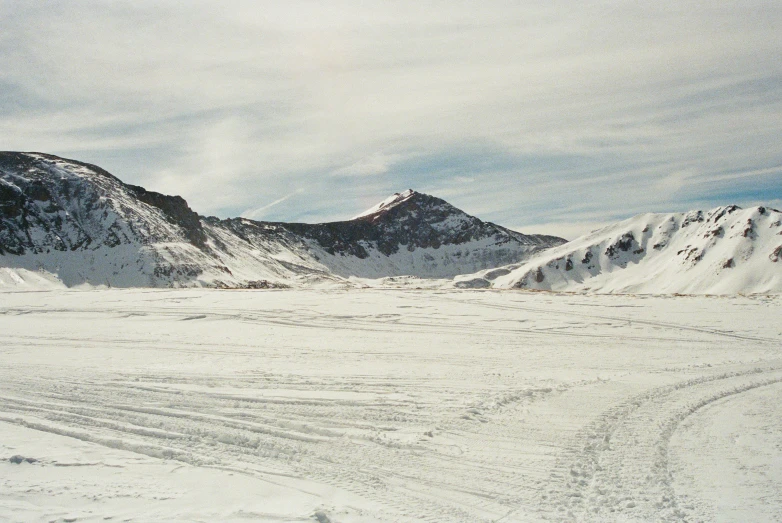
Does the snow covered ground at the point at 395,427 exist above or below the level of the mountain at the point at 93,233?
below

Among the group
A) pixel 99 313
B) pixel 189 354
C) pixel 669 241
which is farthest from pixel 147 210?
pixel 669 241

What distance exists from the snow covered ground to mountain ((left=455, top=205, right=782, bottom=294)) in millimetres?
130317

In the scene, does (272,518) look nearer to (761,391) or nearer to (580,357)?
(761,391)

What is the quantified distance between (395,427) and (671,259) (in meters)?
178

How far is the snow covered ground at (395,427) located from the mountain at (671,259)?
13032cm

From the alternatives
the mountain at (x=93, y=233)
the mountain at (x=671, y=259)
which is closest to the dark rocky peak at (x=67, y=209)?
the mountain at (x=93, y=233)

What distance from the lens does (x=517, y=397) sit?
945 cm

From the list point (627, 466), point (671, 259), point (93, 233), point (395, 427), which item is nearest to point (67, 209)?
point (93, 233)

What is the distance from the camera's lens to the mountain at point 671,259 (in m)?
134

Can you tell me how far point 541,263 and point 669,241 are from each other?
44.1 metres

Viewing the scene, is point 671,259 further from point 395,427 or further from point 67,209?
point 395,427

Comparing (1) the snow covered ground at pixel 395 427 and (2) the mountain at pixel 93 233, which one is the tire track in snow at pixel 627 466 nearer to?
(1) the snow covered ground at pixel 395 427

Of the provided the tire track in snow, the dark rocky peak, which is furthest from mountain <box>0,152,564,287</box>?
the tire track in snow

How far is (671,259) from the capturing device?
16350cm
